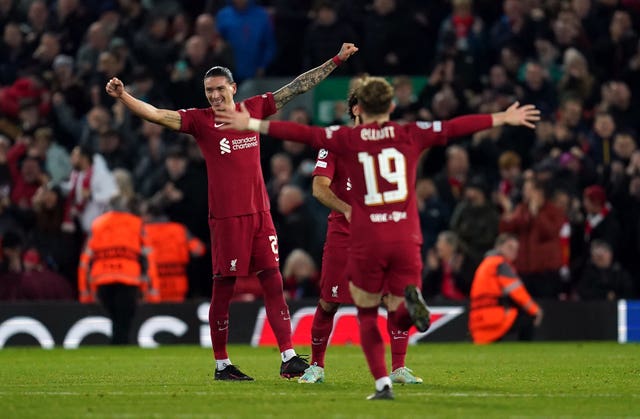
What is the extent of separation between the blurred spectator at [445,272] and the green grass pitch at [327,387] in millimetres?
3010

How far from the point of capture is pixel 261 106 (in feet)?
41.6

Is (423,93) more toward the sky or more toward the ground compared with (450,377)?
more toward the sky

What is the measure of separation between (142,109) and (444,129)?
2.94 m

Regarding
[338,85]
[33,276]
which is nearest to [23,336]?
[33,276]

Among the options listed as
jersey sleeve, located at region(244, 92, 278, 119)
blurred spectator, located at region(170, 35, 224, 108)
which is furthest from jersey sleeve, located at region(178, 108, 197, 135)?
blurred spectator, located at region(170, 35, 224, 108)

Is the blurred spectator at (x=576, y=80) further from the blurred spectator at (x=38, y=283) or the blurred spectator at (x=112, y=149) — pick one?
the blurred spectator at (x=38, y=283)

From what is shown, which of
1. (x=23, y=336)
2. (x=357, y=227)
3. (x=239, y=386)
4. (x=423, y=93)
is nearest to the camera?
(x=357, y=227)

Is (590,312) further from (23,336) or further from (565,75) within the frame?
(23,336)

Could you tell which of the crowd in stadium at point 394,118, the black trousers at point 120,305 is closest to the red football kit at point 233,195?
the black trousers at point 120,305

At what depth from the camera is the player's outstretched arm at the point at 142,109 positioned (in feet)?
39.2

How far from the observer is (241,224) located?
41.2 ft

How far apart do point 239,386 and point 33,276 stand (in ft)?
30.7

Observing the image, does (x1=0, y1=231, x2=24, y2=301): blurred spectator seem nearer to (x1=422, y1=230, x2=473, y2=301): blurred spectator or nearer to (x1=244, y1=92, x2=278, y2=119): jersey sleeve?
(x1=422, y1=230, x2=473, y2=301): blurred spectator

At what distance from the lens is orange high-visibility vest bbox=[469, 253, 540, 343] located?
19.3 meters
